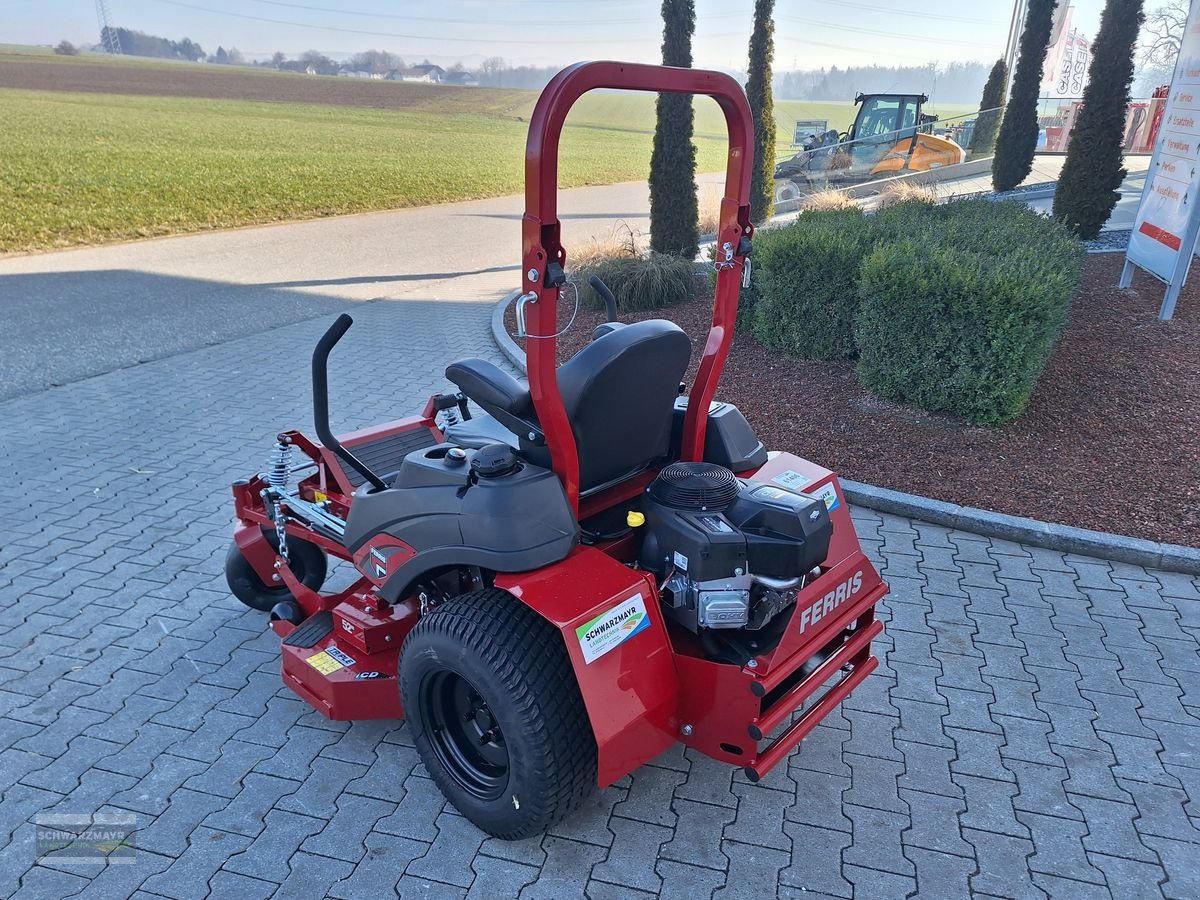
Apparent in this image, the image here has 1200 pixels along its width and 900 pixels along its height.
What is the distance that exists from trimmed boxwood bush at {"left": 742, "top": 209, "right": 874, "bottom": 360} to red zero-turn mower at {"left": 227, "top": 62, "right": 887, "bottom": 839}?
11.6 feet

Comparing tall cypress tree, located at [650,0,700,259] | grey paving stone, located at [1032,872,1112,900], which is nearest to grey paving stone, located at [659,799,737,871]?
grey paving stone, located at [1032,872,1112,900]

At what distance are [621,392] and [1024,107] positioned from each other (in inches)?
656

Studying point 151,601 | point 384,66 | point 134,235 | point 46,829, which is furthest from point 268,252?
point 384,66

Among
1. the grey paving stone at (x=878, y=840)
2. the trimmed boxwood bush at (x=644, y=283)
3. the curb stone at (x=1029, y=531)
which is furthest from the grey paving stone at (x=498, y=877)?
the trimmed boxwood bush at (x=644, y=283)

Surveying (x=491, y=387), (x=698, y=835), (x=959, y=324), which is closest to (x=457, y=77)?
(x=959, y=324)

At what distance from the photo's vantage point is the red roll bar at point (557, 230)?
2.05 m

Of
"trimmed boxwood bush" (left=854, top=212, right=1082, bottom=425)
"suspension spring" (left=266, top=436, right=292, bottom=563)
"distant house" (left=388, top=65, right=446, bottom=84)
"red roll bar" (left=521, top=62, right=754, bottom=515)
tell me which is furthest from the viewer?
"distant house" (left=388, top=65, right=446, bottom=84)

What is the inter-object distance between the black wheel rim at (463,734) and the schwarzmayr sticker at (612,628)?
0.56 m

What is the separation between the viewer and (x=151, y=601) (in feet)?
12.7

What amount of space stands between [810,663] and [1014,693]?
1.13 metres

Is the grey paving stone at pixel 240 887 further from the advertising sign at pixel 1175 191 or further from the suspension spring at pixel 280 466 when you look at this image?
the advertising sign at pixel 1175 191

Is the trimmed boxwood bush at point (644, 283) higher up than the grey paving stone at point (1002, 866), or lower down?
higher up

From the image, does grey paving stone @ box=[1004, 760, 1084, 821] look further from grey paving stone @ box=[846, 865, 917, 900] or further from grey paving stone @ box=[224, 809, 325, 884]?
grey paving stone @ box=[224, 809, 325, 884]

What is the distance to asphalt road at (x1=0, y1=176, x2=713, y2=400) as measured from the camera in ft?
25.8
